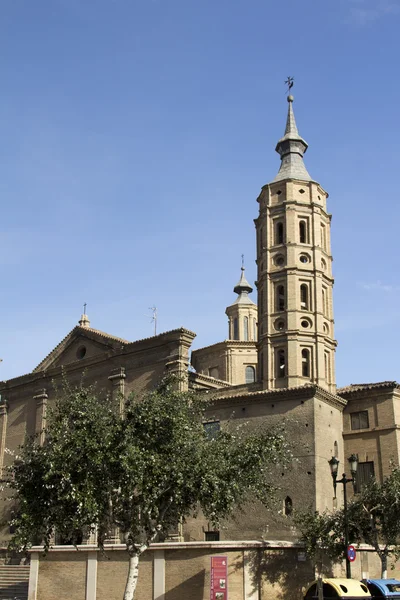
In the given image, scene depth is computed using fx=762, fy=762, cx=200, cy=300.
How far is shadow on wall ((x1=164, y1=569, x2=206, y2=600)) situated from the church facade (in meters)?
9.01

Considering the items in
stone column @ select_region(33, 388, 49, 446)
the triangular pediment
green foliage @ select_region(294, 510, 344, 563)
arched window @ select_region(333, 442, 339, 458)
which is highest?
the triangular pediment

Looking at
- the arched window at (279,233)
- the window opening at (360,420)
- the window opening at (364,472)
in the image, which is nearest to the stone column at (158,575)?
the window opening at (364,472)

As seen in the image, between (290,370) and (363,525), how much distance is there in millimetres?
11212

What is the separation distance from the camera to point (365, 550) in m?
33.6

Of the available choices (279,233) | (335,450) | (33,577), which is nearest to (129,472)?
(33,577)

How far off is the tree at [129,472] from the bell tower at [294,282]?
16164 millimetres

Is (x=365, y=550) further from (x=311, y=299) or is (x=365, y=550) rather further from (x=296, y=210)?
(x=296, y=210)

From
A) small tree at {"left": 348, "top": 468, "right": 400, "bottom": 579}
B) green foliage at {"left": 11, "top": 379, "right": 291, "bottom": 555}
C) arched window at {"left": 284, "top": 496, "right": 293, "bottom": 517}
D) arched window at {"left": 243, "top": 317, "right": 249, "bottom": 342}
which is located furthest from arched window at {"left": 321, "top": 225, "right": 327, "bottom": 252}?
green foliage at {"left": 11, "top": 379, "right": 291, "bottom": 555}

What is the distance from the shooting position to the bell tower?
41906 millimetres

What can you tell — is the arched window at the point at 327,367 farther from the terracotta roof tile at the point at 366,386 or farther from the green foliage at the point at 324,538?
the green foliage at the point at 324,538

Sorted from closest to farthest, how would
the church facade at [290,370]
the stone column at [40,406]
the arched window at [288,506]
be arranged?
the arched window at [288,506], the church facade at [290,370], the stone column at [40,406]

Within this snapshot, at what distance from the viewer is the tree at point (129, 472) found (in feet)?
77.0

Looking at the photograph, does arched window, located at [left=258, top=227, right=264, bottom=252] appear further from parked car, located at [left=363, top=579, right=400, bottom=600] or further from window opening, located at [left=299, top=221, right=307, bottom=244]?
parked car, located at [left=363, top=579, right=400, bottom=600]

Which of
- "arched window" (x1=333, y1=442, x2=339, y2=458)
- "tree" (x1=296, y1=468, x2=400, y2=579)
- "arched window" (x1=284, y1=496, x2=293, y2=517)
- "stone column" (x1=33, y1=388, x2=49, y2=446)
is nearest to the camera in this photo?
"tree" (x1=296, y1=468, x2=400, y2=579)
